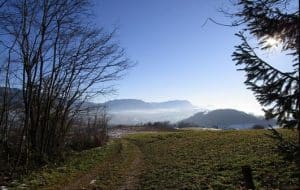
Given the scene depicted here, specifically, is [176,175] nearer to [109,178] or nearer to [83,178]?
[109,178]

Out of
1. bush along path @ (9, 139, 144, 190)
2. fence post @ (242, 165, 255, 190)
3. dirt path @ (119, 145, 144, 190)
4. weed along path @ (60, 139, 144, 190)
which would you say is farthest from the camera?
bush along path @ (9, 139, 144, 190)

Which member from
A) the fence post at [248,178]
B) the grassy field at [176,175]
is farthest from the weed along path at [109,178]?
the fence post at [248,178]

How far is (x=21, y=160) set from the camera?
23094 millimetres

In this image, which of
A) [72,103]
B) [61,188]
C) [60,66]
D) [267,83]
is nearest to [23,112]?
[60,66]

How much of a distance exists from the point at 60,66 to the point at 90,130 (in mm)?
20387

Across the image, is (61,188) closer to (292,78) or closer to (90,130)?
(292,78)

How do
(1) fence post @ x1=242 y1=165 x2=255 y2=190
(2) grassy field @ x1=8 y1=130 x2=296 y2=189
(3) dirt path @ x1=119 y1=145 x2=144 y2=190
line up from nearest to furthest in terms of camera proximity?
(1) fence post @ x1=242 y1=165 x2=255 y2=190
(2) grassy field @ x1=8 y1=130 x2=296 y2=189
(3) dirt path @ x1=119 y1=145 x2=144 y2=190

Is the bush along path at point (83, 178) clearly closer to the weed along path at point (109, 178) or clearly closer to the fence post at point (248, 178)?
the weed along path at point (109, 178)

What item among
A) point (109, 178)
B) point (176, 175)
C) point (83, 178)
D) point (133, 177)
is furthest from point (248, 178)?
point (83, 178)

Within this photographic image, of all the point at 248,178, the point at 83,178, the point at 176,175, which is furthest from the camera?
the point at 83,178

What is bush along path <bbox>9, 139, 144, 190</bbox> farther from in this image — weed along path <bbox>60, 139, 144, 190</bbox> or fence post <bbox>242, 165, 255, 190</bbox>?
fence post <bbox>242, 165, 255, 190</bbox>

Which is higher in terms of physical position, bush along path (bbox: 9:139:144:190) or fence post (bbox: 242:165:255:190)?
fence post (bbox: 242:165:255:190)

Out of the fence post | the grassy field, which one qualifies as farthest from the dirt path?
the fence post

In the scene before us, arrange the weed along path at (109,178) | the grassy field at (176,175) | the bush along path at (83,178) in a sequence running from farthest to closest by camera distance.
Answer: the bush along path at (83,178) < the weed along path at (109,178) < the grassy field at (176,175)
